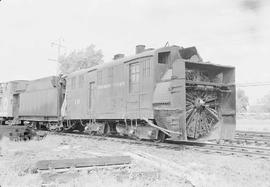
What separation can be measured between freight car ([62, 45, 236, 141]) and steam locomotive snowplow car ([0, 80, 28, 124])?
12625 millimetres

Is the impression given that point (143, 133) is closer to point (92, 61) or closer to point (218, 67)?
point (218, 67)

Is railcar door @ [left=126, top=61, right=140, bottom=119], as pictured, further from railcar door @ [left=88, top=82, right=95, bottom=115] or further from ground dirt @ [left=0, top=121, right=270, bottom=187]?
ground dirt @ [left=0, top=121, right=270, bottom=187]

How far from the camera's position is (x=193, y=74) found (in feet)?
38.9

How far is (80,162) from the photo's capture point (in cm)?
698

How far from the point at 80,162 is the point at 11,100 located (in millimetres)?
20314

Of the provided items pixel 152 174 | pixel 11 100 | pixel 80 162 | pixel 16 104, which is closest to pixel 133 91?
pixel 80 162

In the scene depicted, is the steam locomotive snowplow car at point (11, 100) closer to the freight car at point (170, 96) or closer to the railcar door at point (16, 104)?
the railcar door at point (16, 104)

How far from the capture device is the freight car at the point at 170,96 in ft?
36.0

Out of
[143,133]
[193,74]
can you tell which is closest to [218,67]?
[193,74]

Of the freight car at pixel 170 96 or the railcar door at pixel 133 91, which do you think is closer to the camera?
the freight car at pixel 170 96

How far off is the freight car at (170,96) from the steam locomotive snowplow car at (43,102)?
234 inches

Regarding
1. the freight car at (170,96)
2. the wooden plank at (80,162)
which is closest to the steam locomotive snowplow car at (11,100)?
the freight car at (170,96)

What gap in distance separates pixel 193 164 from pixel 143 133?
4821 mm

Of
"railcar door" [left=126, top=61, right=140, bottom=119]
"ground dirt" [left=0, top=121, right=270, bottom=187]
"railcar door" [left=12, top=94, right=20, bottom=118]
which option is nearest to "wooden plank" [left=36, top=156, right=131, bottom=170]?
"ground dirt" [left=0, top=121, right=270, bottom=187]
